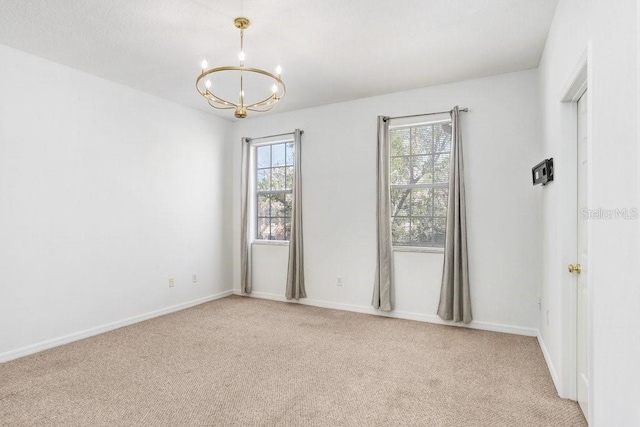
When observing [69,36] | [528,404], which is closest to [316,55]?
[69,36]

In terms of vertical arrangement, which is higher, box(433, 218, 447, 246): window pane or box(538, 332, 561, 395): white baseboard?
box(433, 218, 447, 246): window pane

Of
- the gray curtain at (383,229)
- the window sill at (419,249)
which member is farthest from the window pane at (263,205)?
the window sill at (419,249)

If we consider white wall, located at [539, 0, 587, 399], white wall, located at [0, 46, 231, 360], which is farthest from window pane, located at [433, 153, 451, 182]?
white wall, located at [0, 46, 231, 360]

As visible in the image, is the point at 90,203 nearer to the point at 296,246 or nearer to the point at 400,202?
the point at 296,246

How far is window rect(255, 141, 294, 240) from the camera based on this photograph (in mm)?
5156

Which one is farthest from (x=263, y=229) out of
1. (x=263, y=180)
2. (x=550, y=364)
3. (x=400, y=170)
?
(x=550, y=364)

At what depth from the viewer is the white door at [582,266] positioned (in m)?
2.14

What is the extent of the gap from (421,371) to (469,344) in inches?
32.7

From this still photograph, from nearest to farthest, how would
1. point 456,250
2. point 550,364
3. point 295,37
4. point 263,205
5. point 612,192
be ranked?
point 612,192, point 550,364, point 295,37, point 456,250, point 263,205

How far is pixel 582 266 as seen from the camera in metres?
2.17

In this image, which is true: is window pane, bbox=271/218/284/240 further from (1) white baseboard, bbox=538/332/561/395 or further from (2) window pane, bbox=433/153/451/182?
→ (1) white baseboard, bbox=538/332/561/395

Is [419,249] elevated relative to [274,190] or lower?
lower

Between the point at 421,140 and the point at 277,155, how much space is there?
6.95ft

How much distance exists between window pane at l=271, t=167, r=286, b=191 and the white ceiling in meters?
1.56
